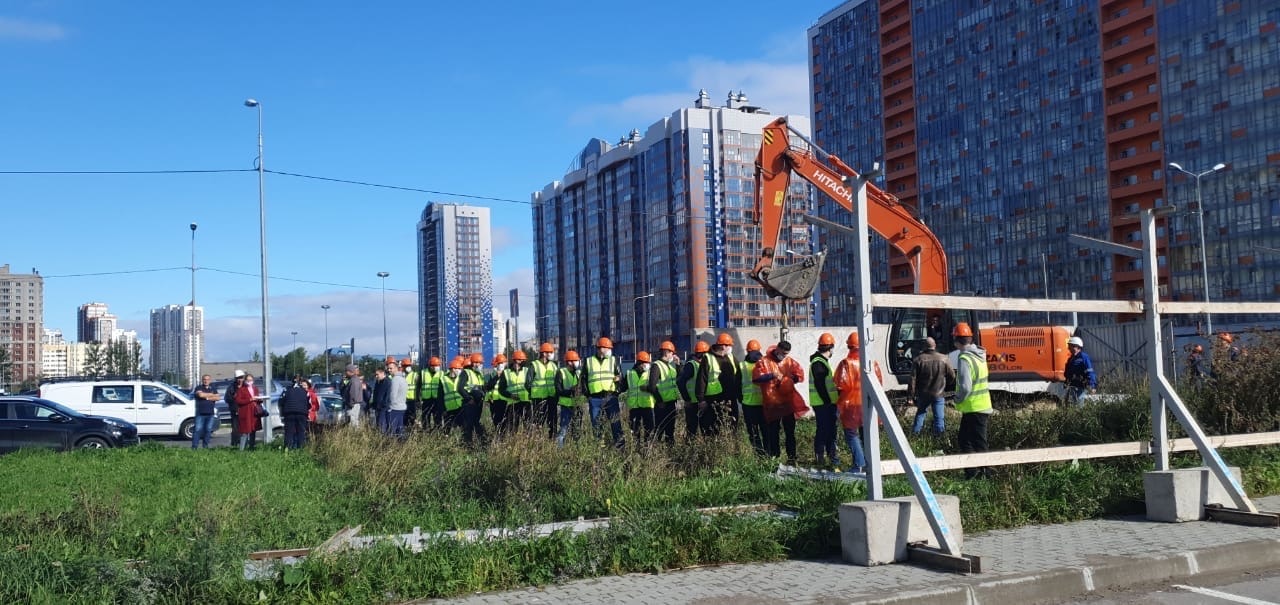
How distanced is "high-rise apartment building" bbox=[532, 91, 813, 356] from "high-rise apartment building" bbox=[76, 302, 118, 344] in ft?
353

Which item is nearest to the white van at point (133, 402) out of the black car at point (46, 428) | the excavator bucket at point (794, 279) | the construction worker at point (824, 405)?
the black car at point (46, 428)

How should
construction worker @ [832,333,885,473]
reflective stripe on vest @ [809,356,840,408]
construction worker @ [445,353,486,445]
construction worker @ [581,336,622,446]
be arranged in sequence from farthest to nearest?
construction worker @ [445,353,486,445], construction worker @ [581,336,622,446], reflective stripe on vest @ [809,356,840,408], construction worker @ [832,333,885,473]

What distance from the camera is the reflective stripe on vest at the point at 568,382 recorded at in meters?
16.5

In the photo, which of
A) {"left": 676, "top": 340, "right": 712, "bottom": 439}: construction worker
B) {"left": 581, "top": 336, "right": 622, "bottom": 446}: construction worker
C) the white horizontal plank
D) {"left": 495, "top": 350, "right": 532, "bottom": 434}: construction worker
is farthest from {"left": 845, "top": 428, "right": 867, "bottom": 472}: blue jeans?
{"left": 495, "top": 350, "right": 532, "bottom": 434}: construction worker

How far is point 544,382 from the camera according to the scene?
55.0 feet

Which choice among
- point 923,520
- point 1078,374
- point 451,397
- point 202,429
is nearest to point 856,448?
point 923,520

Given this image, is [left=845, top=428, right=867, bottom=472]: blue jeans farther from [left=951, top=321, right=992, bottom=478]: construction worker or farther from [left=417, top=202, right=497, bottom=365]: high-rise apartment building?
[left=417, top=202, right=497, bottom=365]: high-rise apartment building

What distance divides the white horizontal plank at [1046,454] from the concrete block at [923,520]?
229mm

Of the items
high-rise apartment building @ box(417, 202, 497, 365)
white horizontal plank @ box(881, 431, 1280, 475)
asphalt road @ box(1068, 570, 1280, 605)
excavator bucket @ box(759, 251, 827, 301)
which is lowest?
asphalt road @ box(1068, 570, 1280, 605)

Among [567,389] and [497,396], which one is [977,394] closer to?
[567,389]

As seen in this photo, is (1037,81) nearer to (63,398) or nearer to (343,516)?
(63,398)

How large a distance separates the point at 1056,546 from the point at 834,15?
93602mm

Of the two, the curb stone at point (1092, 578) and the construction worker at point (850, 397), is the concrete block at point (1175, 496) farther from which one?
the construction worker at point (850, 397)

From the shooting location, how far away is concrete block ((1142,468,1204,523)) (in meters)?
8.64
